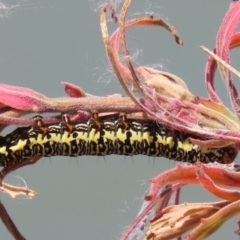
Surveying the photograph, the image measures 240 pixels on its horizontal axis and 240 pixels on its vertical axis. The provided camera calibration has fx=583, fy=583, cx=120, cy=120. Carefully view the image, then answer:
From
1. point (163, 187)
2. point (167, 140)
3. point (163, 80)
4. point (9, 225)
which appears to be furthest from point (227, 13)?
point (9, 225)

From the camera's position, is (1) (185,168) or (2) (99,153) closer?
(1) (185,168)

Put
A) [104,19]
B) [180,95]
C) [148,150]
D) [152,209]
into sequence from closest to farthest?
1. [104,19]
2. [180,95]
3. [152,209]
4. [148,150]

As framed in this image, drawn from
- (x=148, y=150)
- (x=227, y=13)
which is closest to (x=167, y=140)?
(x=148, y=150)

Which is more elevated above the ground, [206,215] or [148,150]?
[148,150]

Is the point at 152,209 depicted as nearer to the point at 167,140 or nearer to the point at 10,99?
the point at 167,140

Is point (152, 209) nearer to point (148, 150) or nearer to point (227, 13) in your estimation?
point (148, 150)

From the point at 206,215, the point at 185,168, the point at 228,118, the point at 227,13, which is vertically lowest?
the point at 206,215

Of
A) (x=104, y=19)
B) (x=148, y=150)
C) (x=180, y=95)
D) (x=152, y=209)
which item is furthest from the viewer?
(x=148, y=150)
